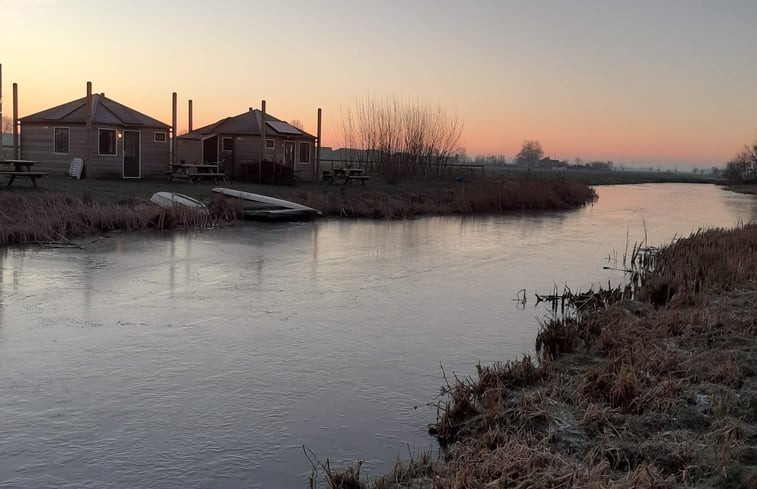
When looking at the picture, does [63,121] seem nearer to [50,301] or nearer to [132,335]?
[50,301]

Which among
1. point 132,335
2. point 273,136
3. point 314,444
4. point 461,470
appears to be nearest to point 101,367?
point 132,335

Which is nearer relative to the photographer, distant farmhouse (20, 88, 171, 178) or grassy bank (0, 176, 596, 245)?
grassy bank (0, 176, 596, 245)

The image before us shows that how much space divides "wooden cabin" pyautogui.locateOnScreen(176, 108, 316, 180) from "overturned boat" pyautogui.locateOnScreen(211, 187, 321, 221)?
7215mm

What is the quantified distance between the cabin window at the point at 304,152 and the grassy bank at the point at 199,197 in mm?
2446

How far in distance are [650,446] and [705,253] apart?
7.61m

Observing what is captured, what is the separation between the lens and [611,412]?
434 cm

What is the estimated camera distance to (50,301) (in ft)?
25.4

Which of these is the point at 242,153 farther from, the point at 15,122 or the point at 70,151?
the point at 15,122

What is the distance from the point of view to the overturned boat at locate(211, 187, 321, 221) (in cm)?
1748

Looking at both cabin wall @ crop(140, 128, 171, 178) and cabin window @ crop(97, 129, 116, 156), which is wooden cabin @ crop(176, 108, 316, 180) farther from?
cabin window @ crop(97, 129, 116, 156)

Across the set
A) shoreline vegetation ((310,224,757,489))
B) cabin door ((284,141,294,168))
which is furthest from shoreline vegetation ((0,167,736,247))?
shoreline vegetation ((310,224,757,489))

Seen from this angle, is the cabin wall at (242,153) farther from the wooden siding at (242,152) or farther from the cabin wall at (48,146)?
the cabin wall at (48,146)

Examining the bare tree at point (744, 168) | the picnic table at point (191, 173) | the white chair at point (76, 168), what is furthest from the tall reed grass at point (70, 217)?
the bare tree at point (744, 168)

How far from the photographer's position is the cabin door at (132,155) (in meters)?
23.6
